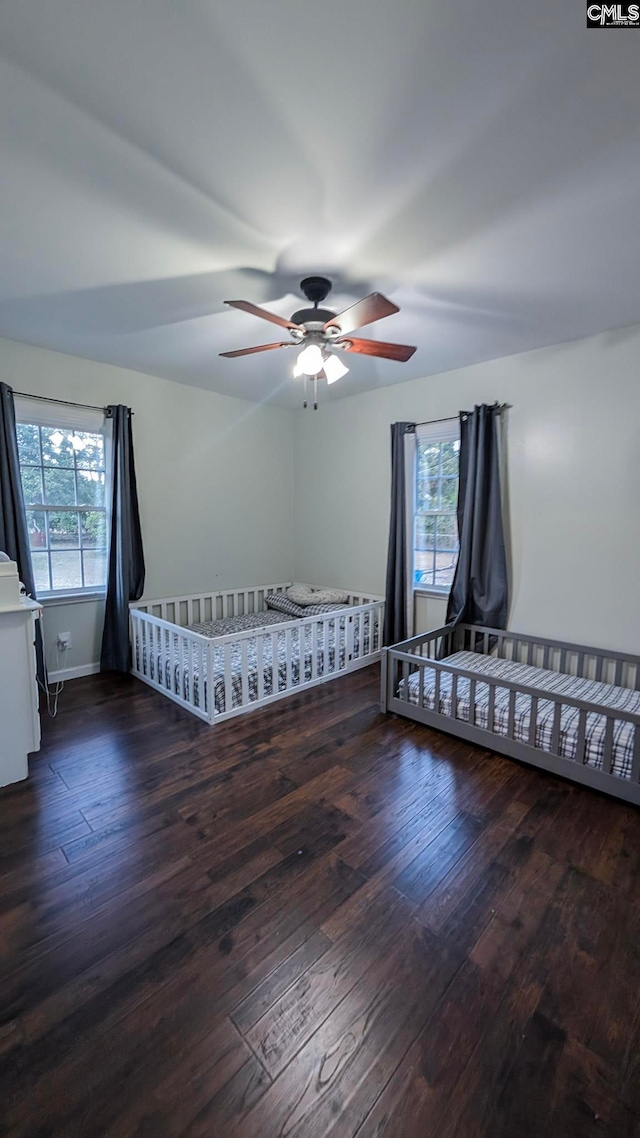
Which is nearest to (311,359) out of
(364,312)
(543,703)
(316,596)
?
(364,312)

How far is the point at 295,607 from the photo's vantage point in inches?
167

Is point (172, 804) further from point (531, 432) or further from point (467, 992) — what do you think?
point (531, 432)

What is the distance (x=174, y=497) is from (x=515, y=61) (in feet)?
11.5

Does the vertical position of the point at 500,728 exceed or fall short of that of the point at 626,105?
it falls short

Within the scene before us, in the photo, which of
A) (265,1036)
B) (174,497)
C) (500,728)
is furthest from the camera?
(174,497)

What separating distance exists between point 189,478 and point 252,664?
202 cm

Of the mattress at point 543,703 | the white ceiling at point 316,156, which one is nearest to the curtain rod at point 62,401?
the white ceiling at point 316,156

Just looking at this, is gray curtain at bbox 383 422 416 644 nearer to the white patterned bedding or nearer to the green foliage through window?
the green foliage through window

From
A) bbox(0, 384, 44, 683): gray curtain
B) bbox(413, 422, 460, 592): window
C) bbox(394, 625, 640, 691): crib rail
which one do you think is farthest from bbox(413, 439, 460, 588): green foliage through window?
bbox(0, 384, 44, 683): gray curtain

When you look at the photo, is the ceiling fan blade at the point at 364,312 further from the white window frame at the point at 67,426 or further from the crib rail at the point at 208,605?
the crib rail at the point at 208,605

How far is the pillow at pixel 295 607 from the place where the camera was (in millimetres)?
4129

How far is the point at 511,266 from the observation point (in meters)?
2.06

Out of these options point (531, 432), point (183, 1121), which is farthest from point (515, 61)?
point (183, 1121)

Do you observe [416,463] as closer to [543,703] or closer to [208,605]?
[543,703]
